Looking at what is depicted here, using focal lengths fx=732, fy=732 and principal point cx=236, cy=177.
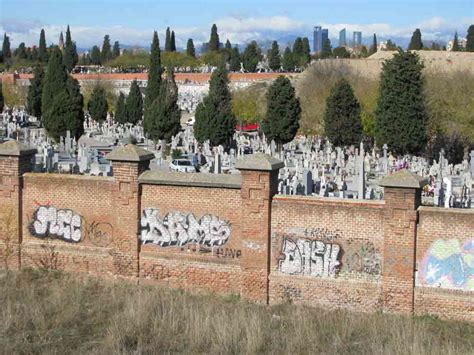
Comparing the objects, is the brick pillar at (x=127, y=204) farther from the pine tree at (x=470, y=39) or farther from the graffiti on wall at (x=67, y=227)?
the pine tree at (x=470, y=39)

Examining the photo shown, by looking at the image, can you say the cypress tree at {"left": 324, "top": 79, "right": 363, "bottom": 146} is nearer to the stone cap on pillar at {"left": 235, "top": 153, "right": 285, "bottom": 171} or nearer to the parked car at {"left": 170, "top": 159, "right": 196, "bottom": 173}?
the parked car at {"left": 170, "top": 159, "right": 196, "bottom": 173}

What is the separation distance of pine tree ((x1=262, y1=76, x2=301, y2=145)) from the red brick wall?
29445 mm

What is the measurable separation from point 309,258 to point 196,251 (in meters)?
2.27

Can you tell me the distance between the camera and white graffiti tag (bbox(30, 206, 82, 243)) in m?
15.3

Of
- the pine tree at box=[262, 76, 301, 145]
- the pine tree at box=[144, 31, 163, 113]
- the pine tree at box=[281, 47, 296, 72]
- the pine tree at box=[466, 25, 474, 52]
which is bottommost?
the pine tree at box=[262, 76, 301, 145]

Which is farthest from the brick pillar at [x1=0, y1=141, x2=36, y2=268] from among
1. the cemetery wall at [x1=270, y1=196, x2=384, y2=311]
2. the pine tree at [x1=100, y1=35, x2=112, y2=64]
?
the pine tree at [x1=100, y1=35, x2=112, y2=64]

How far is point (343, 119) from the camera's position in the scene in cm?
4200

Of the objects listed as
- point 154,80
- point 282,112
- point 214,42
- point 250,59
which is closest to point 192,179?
point 282,112

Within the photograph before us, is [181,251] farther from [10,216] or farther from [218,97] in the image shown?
[218,97]

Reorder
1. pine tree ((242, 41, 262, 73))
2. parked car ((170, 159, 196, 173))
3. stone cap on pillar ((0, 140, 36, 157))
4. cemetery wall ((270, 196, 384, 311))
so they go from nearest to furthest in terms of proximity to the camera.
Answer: cemetery wall ((270, 196, 384, 311))
stone cap on pillar ((0, 140, 36, 157))
parked car ((170, 159, 196, 173))
pine tree ((242, 41, 262, 73))

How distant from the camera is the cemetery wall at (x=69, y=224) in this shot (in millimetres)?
15055

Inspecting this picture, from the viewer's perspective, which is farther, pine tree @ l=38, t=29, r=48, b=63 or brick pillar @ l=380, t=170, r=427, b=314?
pine tree @ l=38, t=29, r=48, b=63

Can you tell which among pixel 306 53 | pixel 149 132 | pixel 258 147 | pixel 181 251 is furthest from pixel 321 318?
pixel 306 53

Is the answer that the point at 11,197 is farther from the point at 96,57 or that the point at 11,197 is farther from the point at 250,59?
the point at 96,57
